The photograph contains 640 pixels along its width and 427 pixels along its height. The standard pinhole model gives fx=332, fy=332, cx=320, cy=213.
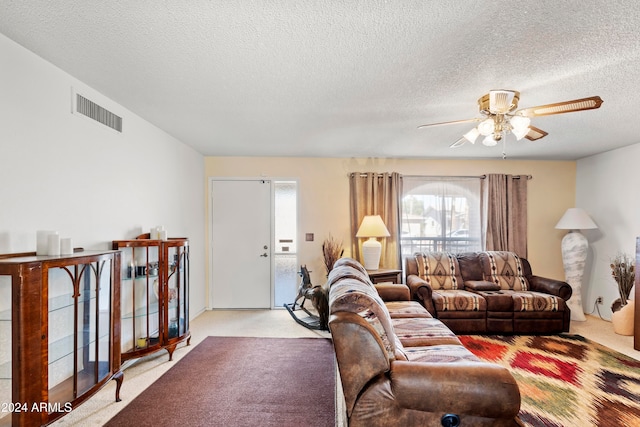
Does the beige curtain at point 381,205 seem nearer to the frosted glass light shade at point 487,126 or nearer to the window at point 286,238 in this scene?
the window at point 286,238

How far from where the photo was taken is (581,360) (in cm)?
324

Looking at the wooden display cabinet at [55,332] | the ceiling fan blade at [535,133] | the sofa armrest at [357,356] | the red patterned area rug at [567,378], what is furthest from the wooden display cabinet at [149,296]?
the ceiling fan blade at [535,133]

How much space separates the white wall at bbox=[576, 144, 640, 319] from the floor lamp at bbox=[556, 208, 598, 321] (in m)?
0.24

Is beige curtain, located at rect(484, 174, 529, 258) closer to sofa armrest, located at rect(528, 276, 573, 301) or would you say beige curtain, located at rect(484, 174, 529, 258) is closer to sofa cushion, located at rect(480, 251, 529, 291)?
sofa cushion, located at rect(480, 251, 529, 291)

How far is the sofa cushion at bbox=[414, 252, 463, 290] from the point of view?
14.8ft

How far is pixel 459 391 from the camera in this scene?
1.62 meters

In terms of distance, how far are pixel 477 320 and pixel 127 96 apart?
4357 mm

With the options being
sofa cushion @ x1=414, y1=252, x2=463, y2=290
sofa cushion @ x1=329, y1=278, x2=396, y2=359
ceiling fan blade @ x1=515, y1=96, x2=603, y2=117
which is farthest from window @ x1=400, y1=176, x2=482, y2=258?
sofa cushion @ x1=329, y1=278, x2=396, y2=359

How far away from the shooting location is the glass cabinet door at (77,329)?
1.90 meters

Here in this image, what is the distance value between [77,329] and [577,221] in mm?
5805

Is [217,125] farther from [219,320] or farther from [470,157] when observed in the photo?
[470,157]

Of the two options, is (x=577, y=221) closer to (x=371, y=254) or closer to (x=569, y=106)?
(x=371, y=254)

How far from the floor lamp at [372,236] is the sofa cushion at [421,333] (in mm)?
1742

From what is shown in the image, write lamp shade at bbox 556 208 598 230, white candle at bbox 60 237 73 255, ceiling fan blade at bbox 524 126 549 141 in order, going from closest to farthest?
white candle at bbox 60 237 73 255 < ceiling fan blade at bbox 524 126 549 141 < lamp shade at bbox 556 208 598 230
